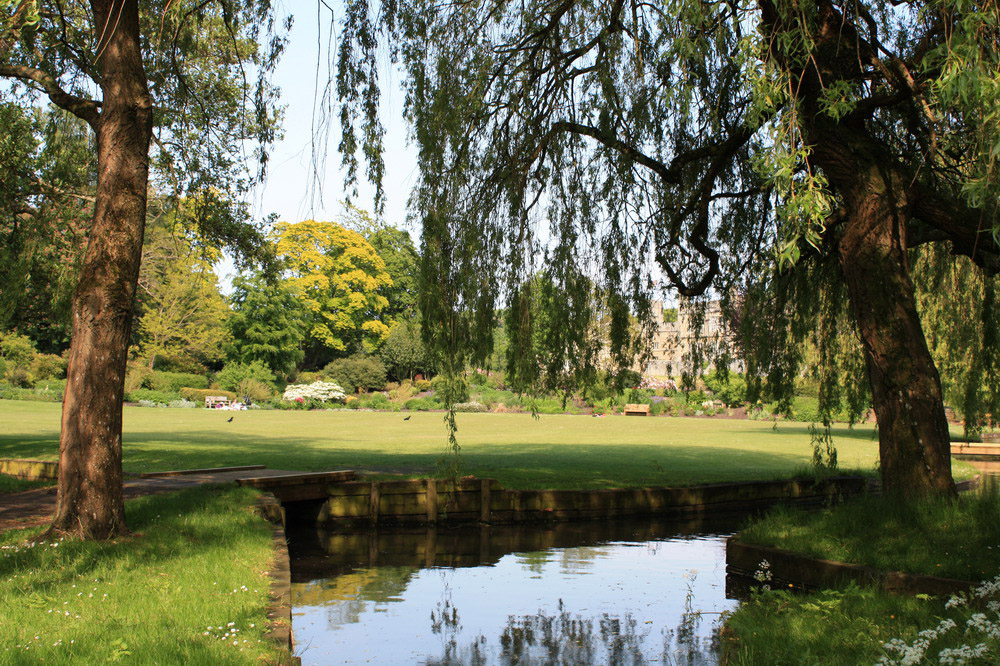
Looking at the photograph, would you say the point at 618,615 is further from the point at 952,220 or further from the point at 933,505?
the point at 952,220

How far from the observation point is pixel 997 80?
14.1 ft

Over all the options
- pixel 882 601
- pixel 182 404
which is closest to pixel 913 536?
pixel 882 601

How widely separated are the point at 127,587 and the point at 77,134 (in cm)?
994

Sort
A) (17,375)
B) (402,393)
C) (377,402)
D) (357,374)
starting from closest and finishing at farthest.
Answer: (17,375) → (377,402) → (402,393) → (357,374)

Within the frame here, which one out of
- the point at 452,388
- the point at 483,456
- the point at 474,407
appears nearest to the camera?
the point at 452,388

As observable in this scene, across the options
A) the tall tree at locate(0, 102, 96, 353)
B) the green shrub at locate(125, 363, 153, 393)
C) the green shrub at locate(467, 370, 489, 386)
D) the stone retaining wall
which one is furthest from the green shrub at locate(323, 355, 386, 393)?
the green shrub at locate(467, 370, 489, 386)

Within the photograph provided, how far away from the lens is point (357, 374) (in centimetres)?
4984

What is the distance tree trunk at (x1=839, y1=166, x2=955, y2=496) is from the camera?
764 centimetres

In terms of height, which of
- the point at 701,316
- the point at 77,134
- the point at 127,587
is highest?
the point at 77,134

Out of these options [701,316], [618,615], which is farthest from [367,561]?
[701,316]

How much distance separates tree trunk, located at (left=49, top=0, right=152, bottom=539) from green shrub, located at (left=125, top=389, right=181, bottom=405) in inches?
1408

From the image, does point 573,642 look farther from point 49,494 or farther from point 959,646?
point 49,494

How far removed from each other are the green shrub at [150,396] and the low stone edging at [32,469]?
2862 centimetres

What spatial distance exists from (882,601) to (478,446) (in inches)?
684
